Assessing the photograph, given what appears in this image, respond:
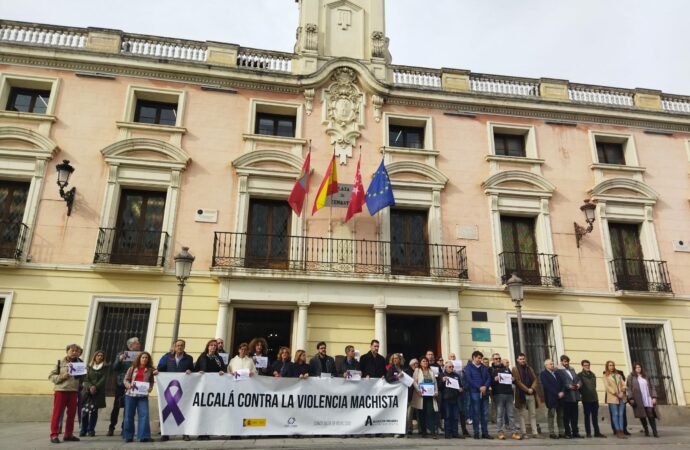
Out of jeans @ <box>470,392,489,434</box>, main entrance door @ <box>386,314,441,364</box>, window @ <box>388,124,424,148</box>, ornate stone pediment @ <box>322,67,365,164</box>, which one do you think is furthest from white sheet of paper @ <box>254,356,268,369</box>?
window @ <box>388,124,424,148</box>

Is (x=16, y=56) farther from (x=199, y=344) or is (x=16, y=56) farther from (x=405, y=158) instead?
(x=405, y=158)

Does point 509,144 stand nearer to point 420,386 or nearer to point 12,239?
point 420,386

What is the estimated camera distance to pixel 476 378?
344 inches

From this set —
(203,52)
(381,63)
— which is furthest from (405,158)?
(203,52)

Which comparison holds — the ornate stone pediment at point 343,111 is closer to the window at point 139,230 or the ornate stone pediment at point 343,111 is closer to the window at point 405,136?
the window at point 405,136

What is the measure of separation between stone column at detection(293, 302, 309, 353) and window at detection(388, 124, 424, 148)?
5.77 metres

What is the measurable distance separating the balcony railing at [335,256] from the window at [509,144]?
3.93 meters

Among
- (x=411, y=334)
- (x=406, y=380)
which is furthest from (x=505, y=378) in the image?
(x=411, y=334)

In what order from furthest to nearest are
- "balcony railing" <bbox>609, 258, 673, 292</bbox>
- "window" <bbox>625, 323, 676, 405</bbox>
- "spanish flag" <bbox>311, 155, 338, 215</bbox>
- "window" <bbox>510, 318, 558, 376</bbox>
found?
"balcony railing" <bbox>609, 258, 673, 292</bbox>
"window" <bbox>625, 323, 676, 405</bbox>
"window" <bbox>510, 318, 558, 376</bbox>
"spanish flag" <bbox>311, 155, 338, 215</bbox>

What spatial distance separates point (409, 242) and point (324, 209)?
8.27ft

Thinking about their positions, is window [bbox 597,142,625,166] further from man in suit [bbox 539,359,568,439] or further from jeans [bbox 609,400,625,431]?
man in suit [bbox 539,359,568,439]

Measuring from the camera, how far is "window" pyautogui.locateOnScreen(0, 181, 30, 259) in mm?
11469

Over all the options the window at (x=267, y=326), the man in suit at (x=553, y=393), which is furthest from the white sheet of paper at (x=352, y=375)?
the window at (x=267, y=326)

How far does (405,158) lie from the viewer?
1399 centimetres
